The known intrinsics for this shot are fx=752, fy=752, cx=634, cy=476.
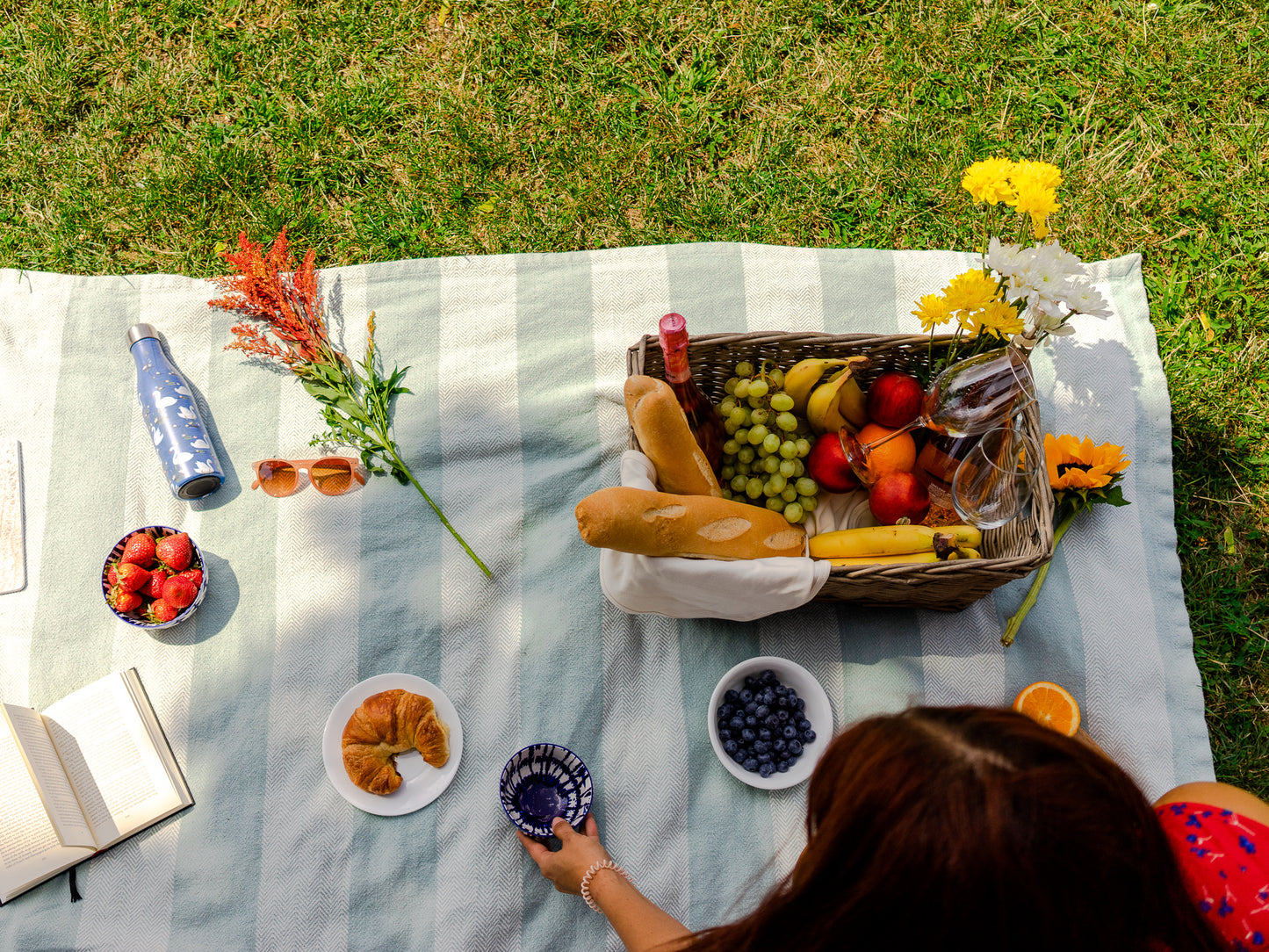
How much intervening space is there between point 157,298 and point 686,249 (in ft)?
4.74

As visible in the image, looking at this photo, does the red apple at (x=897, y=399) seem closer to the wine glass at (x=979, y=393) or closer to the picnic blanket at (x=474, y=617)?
the wine glass at (x=979, y=393)

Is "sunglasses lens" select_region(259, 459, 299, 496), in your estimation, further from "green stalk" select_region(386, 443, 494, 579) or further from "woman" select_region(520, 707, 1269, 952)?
"woman" select_region(520, 707, 1269, 952)

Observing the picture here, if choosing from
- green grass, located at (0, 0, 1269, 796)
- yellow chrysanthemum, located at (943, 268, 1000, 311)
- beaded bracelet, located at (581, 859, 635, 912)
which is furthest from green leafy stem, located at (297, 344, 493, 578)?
yellow chrysanthemum, located at (943, 268, 1000, 311)

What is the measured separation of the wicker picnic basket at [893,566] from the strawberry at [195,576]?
1.07m

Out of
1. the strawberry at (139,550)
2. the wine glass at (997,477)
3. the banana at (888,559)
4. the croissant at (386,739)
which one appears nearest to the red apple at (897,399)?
the wine glass at (997,477)

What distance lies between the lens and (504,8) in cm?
240

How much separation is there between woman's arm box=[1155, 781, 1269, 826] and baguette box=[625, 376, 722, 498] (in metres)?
1.08

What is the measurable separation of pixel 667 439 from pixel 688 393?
7.0 inches

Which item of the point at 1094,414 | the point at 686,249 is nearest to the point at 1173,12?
the point at 1094,414

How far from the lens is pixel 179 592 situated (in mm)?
1732

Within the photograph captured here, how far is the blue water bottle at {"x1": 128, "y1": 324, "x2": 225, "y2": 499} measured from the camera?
1.83 m

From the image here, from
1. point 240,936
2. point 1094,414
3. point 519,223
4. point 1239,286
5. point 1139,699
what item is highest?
point 519,223

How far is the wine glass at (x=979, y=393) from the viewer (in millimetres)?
1419

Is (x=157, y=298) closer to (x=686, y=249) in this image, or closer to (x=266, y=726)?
(x=266, y=726)
